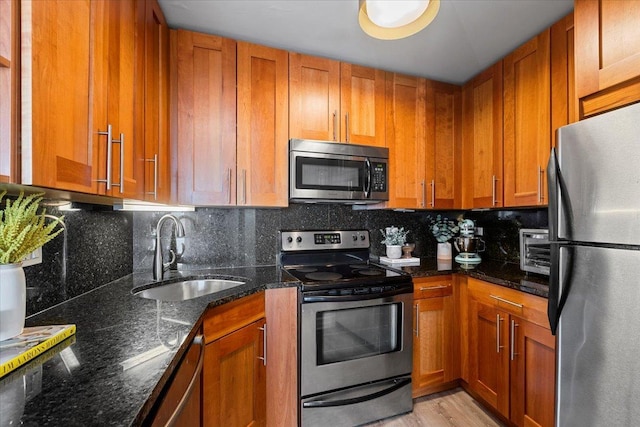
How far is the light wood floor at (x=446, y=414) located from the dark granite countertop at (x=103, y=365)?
147 centimetres

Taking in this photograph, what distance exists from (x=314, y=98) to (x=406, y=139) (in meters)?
→ 0.77

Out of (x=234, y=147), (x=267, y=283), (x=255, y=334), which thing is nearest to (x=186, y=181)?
(x=234, y=147)

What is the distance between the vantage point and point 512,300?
164cm

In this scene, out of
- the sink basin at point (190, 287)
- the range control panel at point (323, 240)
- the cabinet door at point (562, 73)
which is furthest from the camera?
the range control panel at point (323, 240)

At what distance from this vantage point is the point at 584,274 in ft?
3.53

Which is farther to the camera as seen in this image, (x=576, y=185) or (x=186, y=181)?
(x=186, y=181)

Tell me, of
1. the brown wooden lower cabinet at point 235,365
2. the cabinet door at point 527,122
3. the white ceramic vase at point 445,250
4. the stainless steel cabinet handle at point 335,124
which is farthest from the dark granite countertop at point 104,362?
the cabinet door at point 527,122

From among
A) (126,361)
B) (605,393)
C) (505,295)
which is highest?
(126,361)

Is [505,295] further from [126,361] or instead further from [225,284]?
[126,361]

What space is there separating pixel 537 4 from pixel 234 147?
183cm

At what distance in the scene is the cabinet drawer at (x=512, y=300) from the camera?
4.85ft

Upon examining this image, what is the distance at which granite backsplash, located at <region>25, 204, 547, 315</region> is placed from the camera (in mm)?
1187

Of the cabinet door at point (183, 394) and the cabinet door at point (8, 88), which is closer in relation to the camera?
the cabinet door at point (8, 88)

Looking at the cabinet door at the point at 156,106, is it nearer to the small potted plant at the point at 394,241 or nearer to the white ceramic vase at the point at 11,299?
the white ceramic vase at the point at 11,299
